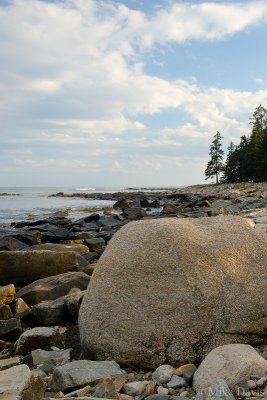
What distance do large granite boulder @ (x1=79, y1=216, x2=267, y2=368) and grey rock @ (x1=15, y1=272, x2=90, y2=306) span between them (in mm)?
1988

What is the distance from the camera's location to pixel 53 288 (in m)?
6.55

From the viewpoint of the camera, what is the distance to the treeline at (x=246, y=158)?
2372 inches

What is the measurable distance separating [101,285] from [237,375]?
64.3 inches

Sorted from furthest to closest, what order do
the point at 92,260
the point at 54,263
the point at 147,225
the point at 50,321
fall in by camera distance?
the point at 92,260, the point at 54,263, the point at 50,321, the point at 147,225

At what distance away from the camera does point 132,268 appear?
177 inches

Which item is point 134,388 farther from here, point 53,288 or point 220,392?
point 53,288

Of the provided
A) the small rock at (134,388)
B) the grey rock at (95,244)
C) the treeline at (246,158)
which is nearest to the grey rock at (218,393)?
the small rock at (134,388)

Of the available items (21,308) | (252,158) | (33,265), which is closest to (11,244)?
(33,265)

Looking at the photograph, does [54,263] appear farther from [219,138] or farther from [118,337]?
[219,138]

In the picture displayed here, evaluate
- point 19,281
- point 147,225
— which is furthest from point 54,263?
point 147,225

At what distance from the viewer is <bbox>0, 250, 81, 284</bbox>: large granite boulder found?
809 cm

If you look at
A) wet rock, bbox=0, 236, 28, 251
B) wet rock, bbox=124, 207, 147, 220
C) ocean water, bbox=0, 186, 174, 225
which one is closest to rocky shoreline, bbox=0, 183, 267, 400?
wet rock, bbox=0, 236, 28, 251

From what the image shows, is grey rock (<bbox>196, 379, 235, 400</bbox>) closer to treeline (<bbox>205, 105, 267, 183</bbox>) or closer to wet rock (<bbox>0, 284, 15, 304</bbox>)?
wet rock (<bbox>0, 284, 15, 304</bbox>)

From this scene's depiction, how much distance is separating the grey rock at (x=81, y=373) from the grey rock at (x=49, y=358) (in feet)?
1.64
